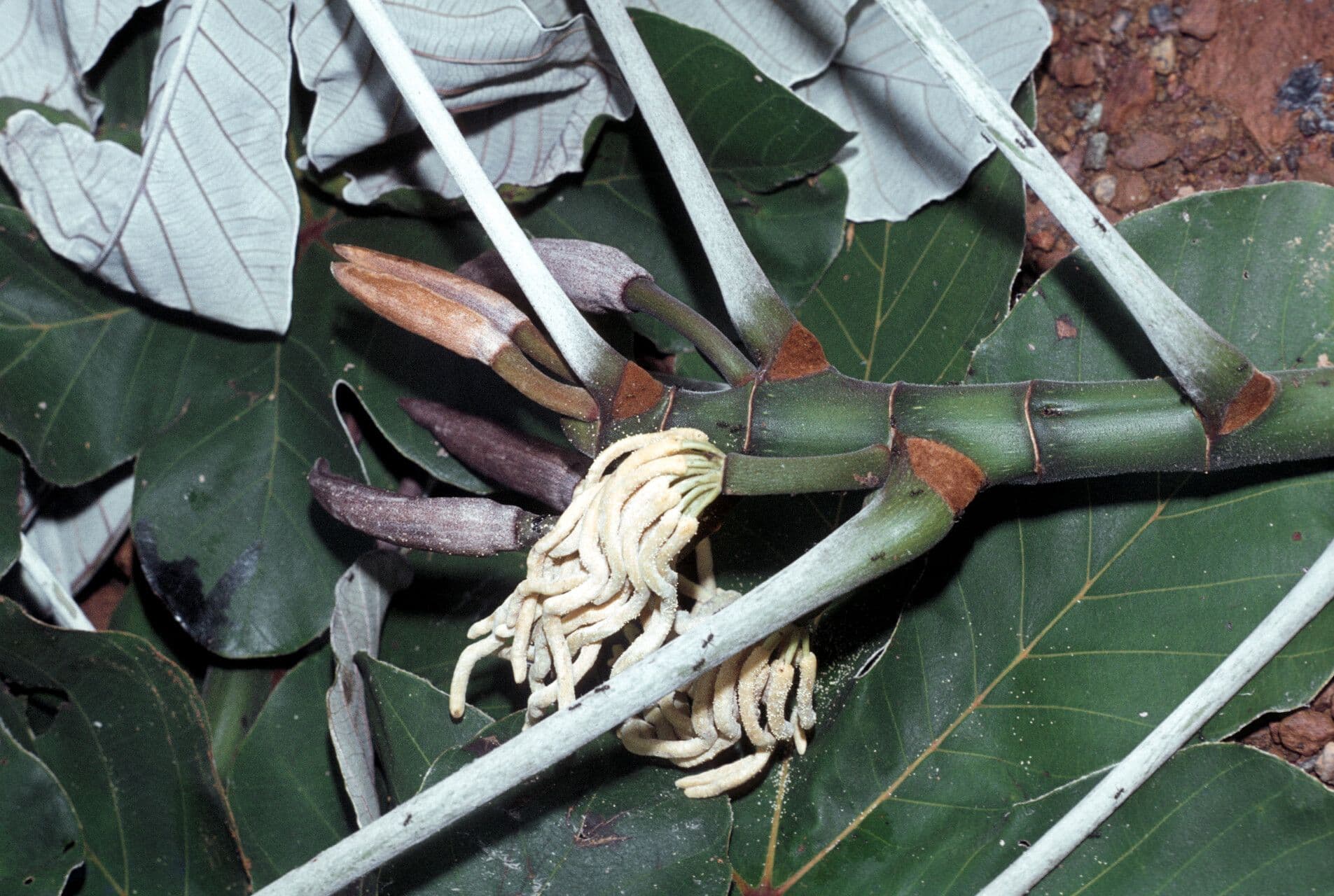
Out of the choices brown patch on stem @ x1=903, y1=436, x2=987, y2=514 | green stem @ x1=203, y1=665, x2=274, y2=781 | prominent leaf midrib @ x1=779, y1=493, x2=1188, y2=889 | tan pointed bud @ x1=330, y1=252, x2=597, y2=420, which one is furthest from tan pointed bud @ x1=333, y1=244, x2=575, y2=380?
green stem @ x1=203, y1=665, x2=274, y2=781

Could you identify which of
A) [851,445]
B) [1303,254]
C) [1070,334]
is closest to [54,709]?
[851,445]

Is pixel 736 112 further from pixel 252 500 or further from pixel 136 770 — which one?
pixel 136 770

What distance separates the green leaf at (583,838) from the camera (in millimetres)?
548

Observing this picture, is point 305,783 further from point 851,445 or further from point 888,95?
point 888,95

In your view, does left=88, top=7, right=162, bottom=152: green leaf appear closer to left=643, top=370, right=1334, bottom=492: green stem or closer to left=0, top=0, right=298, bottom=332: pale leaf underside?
left=0, top=0, right=298, bottom=332: pale leaf underside

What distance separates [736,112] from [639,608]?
33 centimetres

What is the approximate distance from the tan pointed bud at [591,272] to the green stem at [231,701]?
0.41m

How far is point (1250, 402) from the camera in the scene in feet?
1.55

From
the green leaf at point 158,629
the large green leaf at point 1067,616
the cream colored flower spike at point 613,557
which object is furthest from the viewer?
the green leaf at point 158,629

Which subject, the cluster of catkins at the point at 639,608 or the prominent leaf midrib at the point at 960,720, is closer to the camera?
the cluster of catkins at the point at 639,608

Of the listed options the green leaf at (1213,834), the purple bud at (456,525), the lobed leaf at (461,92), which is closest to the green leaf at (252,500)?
the lobed leaf at (461,92)

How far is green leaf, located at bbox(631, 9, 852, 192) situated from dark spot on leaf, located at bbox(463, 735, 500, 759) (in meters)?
0.36

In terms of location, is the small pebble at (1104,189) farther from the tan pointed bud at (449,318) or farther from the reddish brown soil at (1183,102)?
the tan pointed bud at (449,318)

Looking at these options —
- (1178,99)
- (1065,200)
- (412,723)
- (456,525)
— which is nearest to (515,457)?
(456,525)
